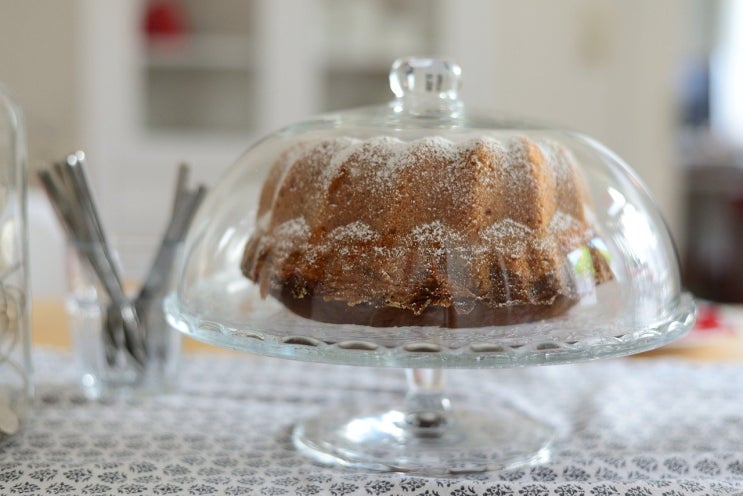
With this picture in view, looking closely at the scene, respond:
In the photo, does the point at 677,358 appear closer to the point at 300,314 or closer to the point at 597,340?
the point at 597,340

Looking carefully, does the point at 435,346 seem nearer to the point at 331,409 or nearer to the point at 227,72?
the point at 331,409

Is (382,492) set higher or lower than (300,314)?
lower

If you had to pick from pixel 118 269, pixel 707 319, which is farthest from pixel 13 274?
pixel 707 319

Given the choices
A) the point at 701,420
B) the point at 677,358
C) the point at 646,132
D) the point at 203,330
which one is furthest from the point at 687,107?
the point at 203,330

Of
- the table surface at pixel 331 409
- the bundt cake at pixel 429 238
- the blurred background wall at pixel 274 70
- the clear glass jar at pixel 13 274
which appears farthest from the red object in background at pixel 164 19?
the bundt cake at pixel 429 238

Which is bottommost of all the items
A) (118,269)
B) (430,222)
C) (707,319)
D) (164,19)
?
(707,319)

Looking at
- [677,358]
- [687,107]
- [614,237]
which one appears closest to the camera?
[614,237]
